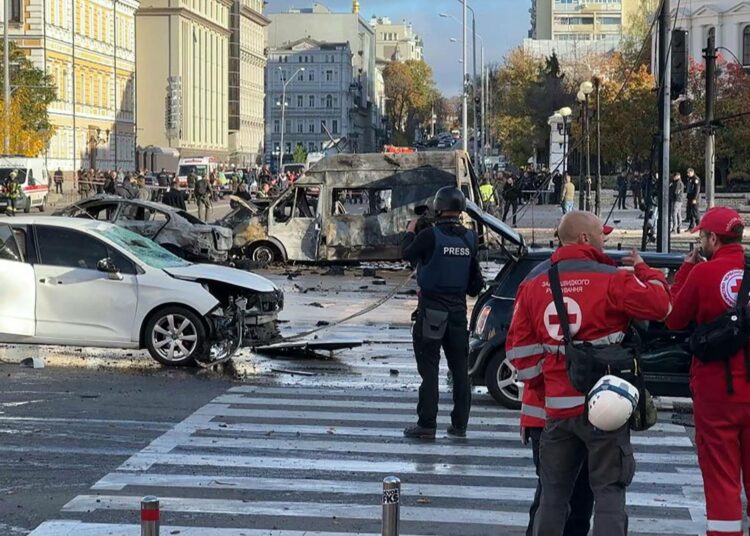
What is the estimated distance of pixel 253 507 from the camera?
25.1 ft

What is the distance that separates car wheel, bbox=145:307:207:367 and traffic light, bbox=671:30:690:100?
1156 cm

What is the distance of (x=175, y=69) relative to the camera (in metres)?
114

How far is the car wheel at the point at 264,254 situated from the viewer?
27.3 meters

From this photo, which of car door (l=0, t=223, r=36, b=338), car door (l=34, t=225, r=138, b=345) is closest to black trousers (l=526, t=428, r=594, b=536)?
car door (l=34, t=225, r=138, b=345)

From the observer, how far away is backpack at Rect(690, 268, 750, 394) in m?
6.14

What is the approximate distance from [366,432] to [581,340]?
456cm

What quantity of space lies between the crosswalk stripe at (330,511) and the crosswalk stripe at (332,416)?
288 centimetres

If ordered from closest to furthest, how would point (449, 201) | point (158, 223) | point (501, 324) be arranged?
point (449, 201) → point (501, 324) → point (158, 223)

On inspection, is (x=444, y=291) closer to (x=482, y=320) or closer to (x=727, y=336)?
(x=482, y=320)

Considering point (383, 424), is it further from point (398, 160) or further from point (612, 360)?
point (398, 160)

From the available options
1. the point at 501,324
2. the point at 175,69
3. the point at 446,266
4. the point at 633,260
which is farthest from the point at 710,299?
the point at 175,69

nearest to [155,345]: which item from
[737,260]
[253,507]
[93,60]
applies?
[253,507]

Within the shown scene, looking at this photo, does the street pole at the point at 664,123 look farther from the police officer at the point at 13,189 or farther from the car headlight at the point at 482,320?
the police officer at the point at 13,189

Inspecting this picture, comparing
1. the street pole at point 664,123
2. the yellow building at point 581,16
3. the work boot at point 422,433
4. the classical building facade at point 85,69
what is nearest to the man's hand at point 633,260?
the work boot at point 422,433
